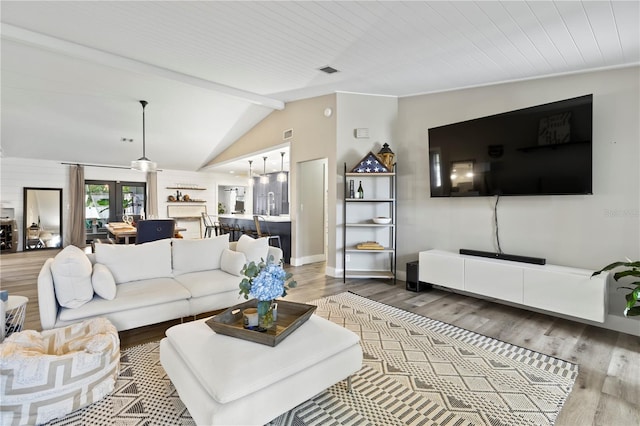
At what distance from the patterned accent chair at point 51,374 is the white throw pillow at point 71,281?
39 centimetres

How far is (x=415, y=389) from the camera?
2.07 meters

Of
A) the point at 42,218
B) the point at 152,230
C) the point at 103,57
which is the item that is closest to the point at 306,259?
the point at 152,230

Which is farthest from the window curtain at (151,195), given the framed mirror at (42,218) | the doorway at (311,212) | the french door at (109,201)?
the doorway at (311,212)

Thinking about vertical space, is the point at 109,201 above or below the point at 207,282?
above

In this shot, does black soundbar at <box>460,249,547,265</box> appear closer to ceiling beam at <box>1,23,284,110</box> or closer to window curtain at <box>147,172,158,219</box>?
ceiling beam at <box>1,23,284,110</box>

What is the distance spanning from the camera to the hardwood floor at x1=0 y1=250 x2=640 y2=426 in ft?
6.22

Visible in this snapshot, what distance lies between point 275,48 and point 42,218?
850cm

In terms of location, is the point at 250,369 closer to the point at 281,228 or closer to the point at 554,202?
the point at 554,202

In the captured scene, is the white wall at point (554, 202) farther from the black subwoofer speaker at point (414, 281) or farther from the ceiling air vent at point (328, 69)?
the ceiling air vent at point (328, 69)

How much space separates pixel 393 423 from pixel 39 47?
5.70 metres

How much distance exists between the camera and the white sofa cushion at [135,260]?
10.0ft

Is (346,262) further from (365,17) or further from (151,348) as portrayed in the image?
(365,17)

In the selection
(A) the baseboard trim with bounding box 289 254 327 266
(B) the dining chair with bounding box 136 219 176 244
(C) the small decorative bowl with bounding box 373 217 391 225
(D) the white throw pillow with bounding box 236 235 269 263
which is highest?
(C) the small decorative bowl with bounding box 373 217 391 225

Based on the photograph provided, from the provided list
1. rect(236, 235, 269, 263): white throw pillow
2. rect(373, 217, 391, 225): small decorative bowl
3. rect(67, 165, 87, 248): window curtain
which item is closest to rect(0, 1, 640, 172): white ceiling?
rect(373, 217, 391, 225): small decorative bowl
